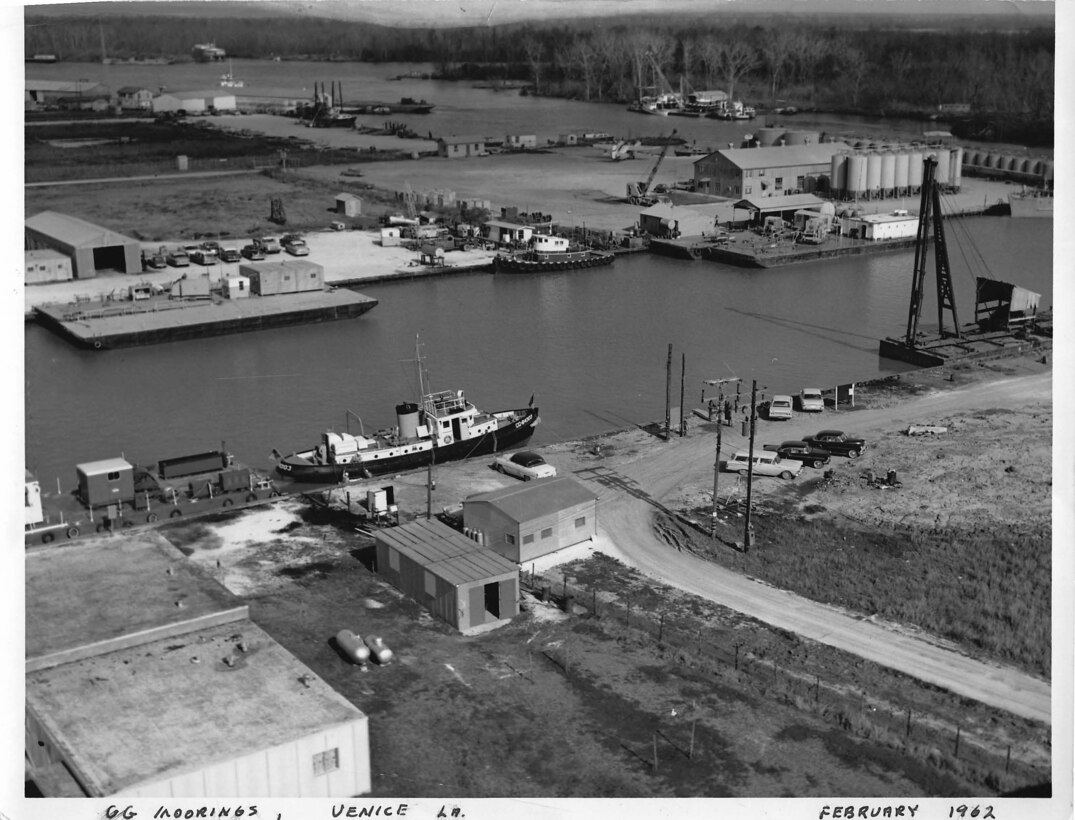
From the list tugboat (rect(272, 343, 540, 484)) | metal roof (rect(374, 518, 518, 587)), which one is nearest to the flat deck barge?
tugboat (rect(272, 343, 540, 484))

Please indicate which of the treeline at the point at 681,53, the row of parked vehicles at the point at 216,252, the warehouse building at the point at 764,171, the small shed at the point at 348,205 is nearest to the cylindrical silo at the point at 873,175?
the warehouse building at the point at 764,171

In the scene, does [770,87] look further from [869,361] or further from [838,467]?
[838,467]

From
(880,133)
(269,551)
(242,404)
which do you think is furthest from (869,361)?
(880,133)

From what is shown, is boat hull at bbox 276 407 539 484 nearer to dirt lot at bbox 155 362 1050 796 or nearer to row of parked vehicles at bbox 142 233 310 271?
dirt lot at bbox 155 362 1050 796

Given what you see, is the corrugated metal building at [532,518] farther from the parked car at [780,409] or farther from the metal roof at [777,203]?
the metal roof at [777,203]

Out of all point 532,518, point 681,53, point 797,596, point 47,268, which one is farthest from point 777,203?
point 681,53
